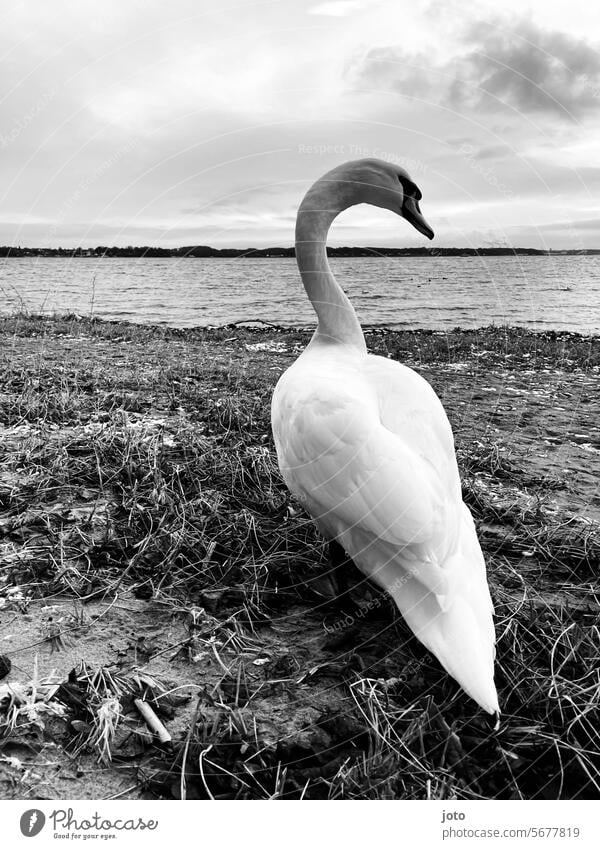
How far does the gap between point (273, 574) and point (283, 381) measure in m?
0.91

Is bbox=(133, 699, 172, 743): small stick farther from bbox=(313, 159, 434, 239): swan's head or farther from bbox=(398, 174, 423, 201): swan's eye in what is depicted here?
bbox=(398, 174, 423, 201): swan's eye

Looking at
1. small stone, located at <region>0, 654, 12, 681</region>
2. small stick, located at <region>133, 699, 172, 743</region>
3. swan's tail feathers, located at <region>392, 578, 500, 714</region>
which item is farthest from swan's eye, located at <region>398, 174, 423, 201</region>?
small stone, located at <region>0, 654, 12, 681</region>

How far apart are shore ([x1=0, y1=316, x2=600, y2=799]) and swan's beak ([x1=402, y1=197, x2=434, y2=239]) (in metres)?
1.52

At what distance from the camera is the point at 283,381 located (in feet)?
9.90

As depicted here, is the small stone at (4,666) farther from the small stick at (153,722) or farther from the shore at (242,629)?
the small stick at (153,722)

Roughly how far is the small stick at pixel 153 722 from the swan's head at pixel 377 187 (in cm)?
267

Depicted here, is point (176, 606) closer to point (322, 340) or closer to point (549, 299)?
point (322, 340)

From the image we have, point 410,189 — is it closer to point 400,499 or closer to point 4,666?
point 400,499

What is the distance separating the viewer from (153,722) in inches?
83.6

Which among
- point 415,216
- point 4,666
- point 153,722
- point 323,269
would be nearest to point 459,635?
point 153,722

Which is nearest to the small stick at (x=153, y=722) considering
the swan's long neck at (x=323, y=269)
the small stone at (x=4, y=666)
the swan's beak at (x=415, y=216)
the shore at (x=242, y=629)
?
the shore at (x=242, y=629)

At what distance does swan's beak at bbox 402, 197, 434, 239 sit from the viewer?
144 inches

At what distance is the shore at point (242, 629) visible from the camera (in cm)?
198

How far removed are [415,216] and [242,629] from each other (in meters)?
2.42
